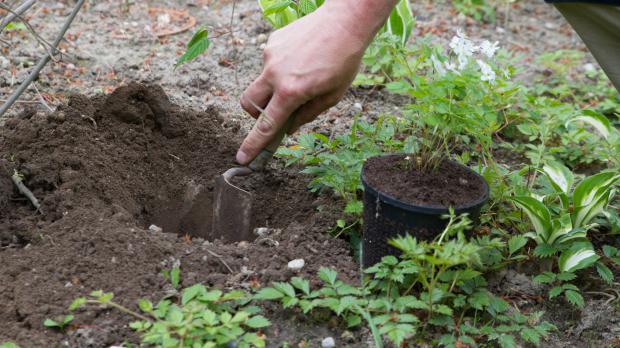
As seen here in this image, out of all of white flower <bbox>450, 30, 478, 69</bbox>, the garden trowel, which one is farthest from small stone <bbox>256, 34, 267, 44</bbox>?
white flower <bbox>450, 30, 478, 69</bbox>

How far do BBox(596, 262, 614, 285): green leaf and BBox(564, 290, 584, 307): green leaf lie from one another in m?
0.16

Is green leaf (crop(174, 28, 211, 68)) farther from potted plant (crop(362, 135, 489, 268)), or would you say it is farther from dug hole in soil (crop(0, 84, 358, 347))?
potted plant (crop(362, 135, 489, 268))

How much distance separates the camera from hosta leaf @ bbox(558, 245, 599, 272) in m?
2.28

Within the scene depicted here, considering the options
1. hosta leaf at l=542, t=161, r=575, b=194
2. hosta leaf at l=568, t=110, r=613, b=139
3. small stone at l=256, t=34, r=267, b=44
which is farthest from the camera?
small stone at l=256, t=34, r=267, b=44

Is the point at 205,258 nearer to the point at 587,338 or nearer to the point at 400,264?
the point at 400,264

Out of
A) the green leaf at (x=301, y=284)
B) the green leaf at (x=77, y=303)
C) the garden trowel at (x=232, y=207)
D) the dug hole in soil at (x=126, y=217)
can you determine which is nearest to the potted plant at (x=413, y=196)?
the dug hole in soil at (x=126, y=217)

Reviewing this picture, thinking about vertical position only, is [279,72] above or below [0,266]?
above

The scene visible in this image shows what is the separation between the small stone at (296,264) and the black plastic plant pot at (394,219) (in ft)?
0.72

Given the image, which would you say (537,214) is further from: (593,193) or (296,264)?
(296,264)

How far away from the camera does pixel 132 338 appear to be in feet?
6.35

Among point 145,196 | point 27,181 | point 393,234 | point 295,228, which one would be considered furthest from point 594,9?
point 27,181

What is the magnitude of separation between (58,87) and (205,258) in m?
1.61

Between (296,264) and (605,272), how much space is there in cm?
105

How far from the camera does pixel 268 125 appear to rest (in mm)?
2305
